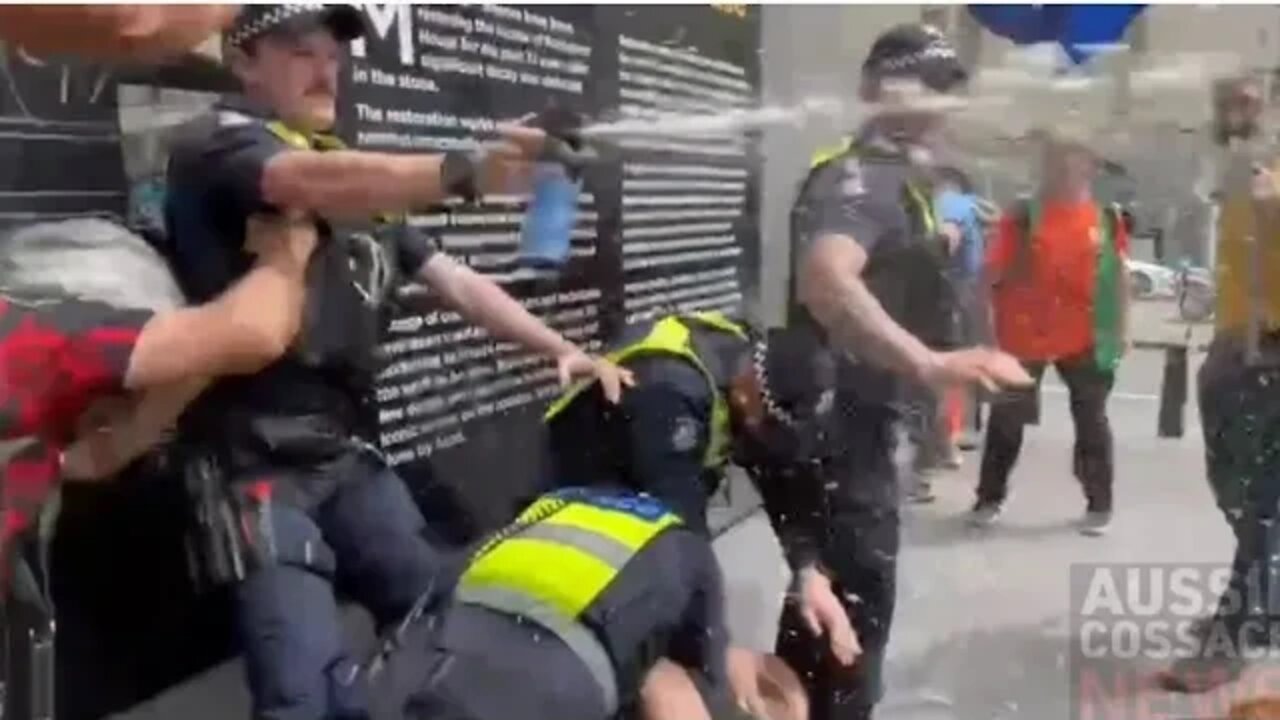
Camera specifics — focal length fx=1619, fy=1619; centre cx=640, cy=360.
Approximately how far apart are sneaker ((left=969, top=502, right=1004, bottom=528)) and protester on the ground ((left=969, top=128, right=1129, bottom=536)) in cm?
2

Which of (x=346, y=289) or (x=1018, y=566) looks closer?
(x=346, y=289)

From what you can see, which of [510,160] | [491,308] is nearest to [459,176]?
[510,160]

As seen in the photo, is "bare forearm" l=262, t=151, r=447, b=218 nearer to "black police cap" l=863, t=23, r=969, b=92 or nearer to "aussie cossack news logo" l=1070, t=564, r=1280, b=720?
"black police cap" l=863, t=23, r=969, b=92

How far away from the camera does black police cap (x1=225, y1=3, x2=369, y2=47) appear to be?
0.62m

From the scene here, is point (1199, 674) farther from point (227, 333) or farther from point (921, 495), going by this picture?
point (227, 333)

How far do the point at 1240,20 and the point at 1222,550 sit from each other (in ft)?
0.78

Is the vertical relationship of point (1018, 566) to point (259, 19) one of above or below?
below

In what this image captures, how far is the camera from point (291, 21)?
63 cm

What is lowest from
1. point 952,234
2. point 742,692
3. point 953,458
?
point 742,692

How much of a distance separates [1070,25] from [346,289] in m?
0.32

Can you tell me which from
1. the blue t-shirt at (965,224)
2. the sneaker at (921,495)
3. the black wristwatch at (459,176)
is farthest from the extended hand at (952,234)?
the black wristwatch at (459,176)

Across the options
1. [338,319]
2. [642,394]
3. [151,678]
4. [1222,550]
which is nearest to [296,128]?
[338,319]

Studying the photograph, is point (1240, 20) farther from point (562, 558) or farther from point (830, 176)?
point (562, 558)

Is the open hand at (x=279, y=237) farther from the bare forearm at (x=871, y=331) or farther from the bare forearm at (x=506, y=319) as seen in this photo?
the bare forearm at (x=871, y=331)
